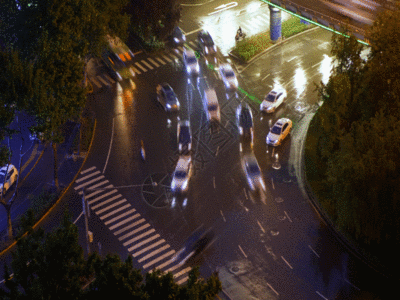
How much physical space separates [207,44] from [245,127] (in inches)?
747

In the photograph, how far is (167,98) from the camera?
6312 centimetres

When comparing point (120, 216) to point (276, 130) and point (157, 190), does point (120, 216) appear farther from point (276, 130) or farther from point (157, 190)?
point (276, 130)

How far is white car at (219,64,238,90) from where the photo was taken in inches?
2596

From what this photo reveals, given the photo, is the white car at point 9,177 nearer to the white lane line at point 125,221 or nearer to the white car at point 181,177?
the white lane line at point 125,221

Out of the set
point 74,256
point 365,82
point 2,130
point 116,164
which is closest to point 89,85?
point 116,164

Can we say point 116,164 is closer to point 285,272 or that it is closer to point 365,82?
point 285,272

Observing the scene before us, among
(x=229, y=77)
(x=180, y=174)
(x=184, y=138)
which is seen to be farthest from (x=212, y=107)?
(x=180, y=174)

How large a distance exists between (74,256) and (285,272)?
69.8 feet

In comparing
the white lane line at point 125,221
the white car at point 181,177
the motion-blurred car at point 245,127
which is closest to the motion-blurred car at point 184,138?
the white car at point 181,177

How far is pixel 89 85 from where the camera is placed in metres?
66.9

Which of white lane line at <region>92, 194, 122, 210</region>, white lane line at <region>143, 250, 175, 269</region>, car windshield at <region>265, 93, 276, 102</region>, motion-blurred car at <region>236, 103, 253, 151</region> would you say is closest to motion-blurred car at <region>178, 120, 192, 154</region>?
motion-blurred car at <region>236, 103, 253, 151</region>

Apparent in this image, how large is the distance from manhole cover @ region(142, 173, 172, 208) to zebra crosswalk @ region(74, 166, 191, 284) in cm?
209

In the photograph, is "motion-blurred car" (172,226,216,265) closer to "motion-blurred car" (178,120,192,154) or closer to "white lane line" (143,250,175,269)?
"white lane line" (143,250,175,269)

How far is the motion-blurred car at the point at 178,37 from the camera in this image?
7506 centimetres
